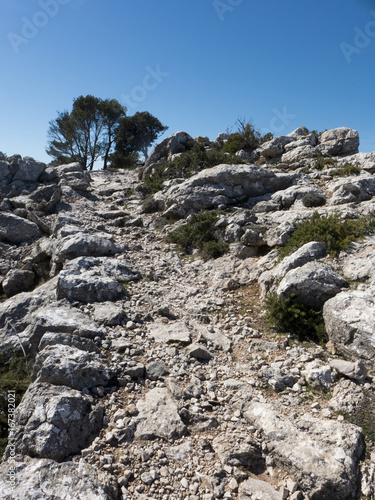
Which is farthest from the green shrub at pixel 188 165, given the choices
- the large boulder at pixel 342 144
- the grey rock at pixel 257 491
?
the grey rock at pixel 257 491

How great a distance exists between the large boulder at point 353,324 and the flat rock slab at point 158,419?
380 cm

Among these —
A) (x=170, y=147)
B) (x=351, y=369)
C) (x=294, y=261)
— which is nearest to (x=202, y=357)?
(x=351, y=369)

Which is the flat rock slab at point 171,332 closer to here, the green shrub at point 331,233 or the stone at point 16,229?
the green shrub at point 331,233

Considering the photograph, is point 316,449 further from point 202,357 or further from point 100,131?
point 100,131

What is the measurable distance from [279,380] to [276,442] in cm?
140

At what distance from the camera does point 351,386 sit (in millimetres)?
5492

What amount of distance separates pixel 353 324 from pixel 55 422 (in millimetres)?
5995

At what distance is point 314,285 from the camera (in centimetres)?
768

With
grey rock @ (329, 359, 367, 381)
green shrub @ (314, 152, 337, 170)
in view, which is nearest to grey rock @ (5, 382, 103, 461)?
grey rock @ (329, 359, 367, 381)

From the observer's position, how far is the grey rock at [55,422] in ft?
14.7

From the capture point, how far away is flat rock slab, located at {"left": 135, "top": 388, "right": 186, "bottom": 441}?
4941mm

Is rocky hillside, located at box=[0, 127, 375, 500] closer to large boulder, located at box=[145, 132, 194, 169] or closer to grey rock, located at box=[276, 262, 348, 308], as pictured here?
grey rock, located at box=[276, 262, 348, 308]

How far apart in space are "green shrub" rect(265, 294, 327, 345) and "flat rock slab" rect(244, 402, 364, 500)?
241cm

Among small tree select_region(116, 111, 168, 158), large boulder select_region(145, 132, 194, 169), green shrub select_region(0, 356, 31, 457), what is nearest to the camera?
green shrub select_region(0, 356, 31, 457)
